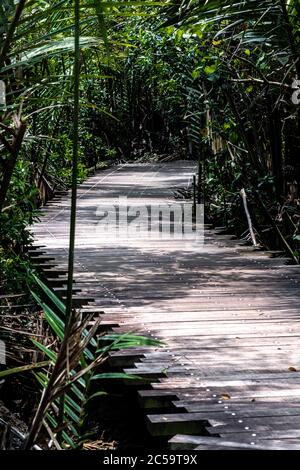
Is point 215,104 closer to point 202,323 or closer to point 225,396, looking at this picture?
point 202,323

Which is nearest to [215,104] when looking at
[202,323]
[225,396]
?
[202,323]

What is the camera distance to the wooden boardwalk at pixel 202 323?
10.8ft

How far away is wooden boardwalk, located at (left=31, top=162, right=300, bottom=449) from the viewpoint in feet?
10.8

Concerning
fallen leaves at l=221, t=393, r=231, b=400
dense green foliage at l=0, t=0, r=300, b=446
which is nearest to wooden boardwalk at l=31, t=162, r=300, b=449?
fallen leaves at l=221, t=393, r=231, b=400

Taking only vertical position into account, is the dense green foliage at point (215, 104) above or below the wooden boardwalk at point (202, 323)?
above

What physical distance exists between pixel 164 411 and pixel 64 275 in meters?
2.97

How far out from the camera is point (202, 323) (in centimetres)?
500

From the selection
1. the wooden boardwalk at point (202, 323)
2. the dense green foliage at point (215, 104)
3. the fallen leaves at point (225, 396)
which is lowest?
the wooden boardwalk at point (202, 323)

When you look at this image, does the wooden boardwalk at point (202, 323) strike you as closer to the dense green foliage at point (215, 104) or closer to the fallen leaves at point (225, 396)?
the fallen leaves at point (225, 396)

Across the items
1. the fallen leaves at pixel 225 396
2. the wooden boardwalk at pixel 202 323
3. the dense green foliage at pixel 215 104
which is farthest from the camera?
the dense green foliage at pixel 215 104

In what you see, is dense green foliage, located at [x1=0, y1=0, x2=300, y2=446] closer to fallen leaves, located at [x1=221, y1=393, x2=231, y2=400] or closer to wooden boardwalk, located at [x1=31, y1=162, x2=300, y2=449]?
wooden boardwalk, located at [x1=31, y1=162, x2=300, y2=449]

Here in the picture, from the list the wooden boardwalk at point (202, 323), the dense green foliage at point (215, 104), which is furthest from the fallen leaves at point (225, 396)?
the dense green foliage at point (215, 104)

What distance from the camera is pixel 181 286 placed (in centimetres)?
629

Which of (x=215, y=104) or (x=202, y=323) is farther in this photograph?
(x=215, y=104)
